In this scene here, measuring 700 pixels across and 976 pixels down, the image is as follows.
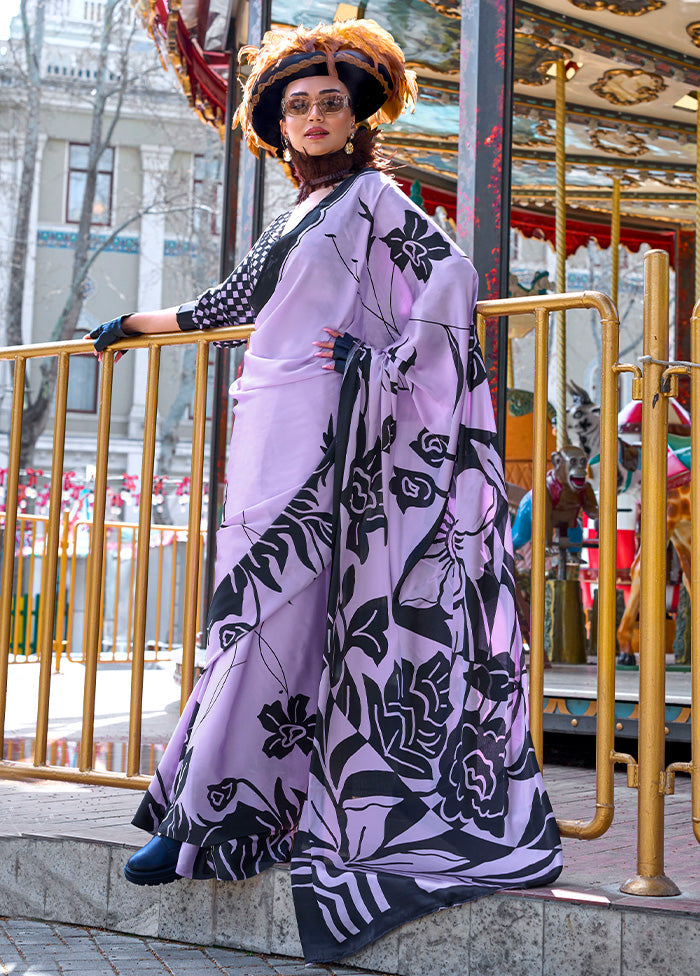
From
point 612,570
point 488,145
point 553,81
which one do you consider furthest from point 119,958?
point 553,81

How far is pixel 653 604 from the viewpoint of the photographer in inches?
93.4

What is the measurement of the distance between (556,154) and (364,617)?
4207mm

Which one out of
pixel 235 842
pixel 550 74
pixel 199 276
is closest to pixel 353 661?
pixel 235 842

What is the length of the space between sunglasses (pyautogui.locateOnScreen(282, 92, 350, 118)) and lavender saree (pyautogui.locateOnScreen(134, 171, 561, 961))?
0.92 ft

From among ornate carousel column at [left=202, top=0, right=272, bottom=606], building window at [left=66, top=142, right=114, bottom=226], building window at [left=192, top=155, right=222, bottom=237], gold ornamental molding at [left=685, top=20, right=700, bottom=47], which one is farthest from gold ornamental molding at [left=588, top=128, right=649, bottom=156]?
building window at [left=66, top=142, right=114, bottom=226]

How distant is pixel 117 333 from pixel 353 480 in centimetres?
98

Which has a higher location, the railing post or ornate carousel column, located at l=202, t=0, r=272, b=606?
ornate carousel column, located at l=202, t=0, r=272, b=606

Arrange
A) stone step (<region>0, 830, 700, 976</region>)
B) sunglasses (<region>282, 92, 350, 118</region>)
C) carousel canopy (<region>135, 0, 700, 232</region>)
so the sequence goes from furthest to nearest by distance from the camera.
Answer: carousel canopy (<region>135, 0, 700, 232</region>)
sunglasses (<region>282, 92, 350, 118</region>)
stone step (<region>0, 830, 700, 976</region>)

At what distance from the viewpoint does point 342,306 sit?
2645mm

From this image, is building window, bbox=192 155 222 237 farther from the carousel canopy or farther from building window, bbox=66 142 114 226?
the carousel canopy

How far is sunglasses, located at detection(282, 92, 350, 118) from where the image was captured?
9.27 ft

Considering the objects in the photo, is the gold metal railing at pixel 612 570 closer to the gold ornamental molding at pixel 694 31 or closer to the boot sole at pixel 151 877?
the boot sole at pixel 151 877

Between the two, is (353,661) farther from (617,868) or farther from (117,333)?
(117,333)

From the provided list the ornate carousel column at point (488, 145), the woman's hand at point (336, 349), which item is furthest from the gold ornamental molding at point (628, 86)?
the woman's hand at point (336, 349)
